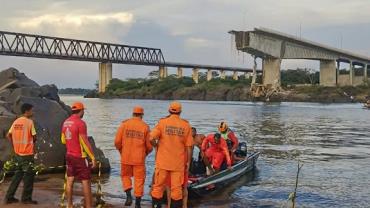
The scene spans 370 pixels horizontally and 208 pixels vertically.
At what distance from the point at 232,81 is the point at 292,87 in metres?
27.5

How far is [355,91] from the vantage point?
13475cm

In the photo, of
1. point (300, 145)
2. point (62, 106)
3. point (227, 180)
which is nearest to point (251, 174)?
point (227, 180)

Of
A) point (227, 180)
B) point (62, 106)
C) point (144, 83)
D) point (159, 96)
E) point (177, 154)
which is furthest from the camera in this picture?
point (144, 83)

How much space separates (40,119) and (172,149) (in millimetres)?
7642

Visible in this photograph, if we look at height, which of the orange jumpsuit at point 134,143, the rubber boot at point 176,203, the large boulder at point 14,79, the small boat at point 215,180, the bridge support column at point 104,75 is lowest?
A: the small boat at point 215,180

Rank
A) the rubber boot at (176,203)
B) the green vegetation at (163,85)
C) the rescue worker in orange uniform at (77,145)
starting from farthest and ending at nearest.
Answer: the green vegetation at (163,85) → the rubber boot at (176,203) → the rescue worker in orange uniform at (77,145)

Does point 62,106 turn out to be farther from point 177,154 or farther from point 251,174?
point 177,154

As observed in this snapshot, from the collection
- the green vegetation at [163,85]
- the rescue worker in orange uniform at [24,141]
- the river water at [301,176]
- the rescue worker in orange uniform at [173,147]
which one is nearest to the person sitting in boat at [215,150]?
the river water at [301,176]

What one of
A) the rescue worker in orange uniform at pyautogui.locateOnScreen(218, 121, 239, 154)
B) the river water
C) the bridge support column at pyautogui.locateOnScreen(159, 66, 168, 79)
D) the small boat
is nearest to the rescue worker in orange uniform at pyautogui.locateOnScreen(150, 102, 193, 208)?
the small boat

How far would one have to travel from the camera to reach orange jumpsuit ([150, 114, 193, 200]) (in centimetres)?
947

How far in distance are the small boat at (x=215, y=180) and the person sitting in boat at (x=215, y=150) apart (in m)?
0.30

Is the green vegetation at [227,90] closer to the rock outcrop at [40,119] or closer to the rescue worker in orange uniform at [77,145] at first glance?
the rock outcrop at [40,119]

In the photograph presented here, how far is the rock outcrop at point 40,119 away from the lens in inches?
597

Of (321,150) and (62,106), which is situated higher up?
(62,106)
